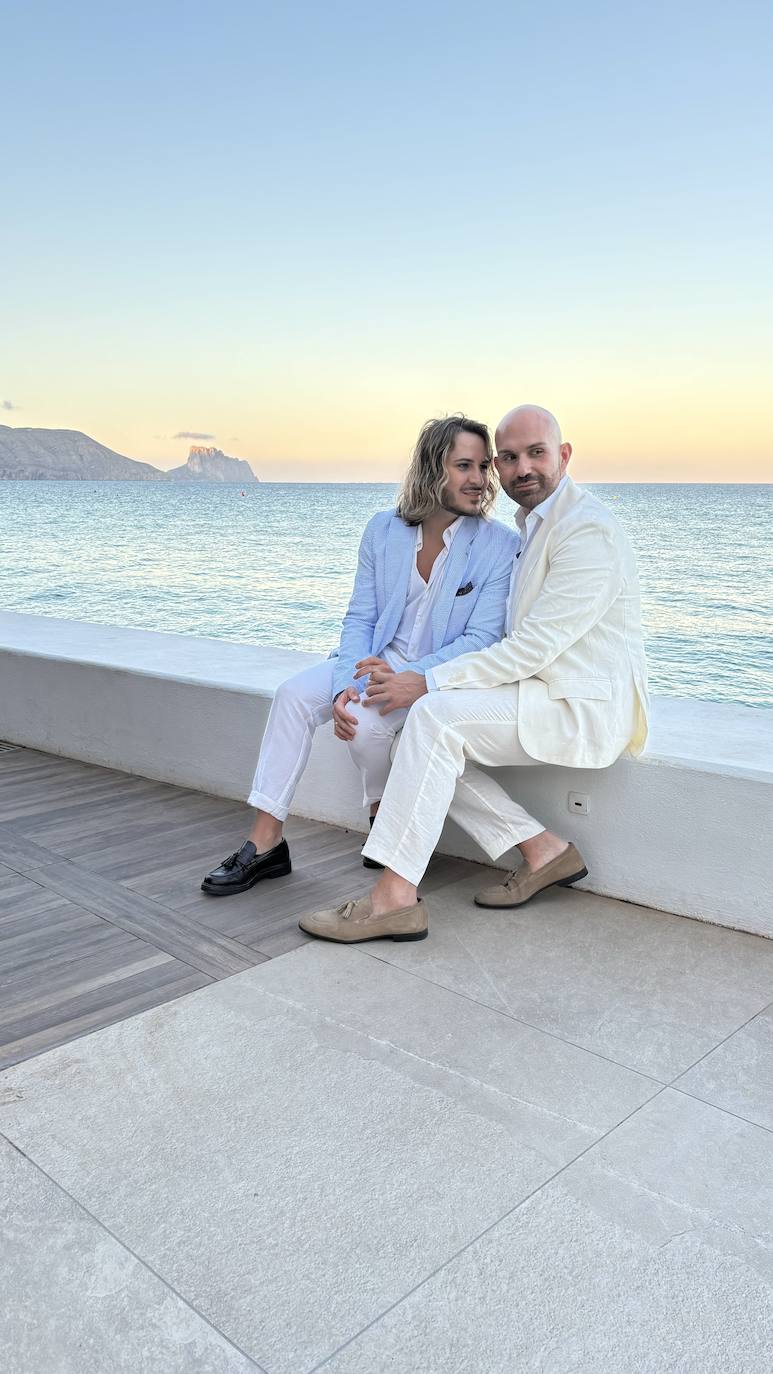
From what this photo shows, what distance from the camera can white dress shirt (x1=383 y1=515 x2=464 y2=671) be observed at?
2.81 meters

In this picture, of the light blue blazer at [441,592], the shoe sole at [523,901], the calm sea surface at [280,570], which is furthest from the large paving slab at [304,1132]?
the calm sea surface at [280,570]

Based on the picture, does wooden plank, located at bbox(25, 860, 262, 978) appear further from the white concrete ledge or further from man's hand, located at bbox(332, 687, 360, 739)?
the white concrete ledge

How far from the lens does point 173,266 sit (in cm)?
3866

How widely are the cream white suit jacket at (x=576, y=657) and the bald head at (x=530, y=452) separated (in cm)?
11

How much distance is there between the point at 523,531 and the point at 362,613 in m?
0.51

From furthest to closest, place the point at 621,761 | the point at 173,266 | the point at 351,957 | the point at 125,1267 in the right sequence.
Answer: the point at 173,266 < the point at 621,761 < the point at 351,957 < the point at 125,1267

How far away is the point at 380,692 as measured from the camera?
8.61 feet

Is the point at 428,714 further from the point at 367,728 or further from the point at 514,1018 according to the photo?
the point at 514,1018

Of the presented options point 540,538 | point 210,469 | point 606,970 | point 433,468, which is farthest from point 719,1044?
point 210,469

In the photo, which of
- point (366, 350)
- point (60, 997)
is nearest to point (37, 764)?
point (60, 997)

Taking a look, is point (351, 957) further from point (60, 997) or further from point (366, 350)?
point (366, 350)

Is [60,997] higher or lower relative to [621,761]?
lower

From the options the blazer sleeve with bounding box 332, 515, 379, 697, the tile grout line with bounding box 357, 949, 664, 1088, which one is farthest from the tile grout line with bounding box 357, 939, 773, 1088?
the blazer sleeve with bounding box 332, 515, 379, 697

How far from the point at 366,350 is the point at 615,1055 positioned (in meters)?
39.3
